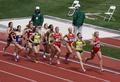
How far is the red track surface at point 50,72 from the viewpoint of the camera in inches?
827

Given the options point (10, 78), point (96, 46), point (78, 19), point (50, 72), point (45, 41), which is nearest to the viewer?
point (10, 78)

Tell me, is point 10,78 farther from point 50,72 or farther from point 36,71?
point 50,72

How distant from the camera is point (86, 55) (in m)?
25.6

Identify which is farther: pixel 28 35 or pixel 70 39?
pixel 28 35

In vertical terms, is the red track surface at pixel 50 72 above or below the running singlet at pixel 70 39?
below

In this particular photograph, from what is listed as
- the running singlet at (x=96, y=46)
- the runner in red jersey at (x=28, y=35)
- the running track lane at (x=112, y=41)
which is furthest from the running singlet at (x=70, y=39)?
the running track lane at (x=112, y=41)

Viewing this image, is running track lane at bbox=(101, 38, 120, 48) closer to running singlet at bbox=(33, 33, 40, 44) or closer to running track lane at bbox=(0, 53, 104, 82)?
running singlet at bbox=(33, 33, 40, 44)

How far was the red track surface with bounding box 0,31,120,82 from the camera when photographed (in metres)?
21.0

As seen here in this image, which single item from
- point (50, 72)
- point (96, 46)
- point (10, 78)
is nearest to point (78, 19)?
point (96, 46)

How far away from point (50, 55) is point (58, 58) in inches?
15.6

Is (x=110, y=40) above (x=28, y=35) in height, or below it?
below

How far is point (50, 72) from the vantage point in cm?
2203

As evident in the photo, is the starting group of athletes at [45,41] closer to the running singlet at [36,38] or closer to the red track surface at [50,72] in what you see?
the running singlet at [36,38]

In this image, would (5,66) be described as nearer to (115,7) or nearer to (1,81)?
(1,81)
